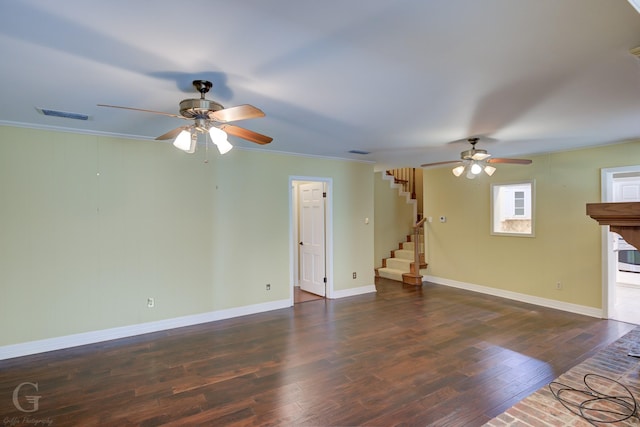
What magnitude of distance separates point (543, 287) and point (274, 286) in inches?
176

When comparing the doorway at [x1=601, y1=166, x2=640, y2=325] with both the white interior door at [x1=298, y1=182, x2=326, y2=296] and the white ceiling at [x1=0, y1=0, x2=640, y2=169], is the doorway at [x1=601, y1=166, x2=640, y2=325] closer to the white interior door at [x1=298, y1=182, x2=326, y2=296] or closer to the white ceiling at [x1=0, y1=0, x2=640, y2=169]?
the white ceiling at [x1=0, y1=0, x2=640, y2=169]

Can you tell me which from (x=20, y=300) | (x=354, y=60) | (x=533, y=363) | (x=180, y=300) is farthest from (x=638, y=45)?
(x=20, y=300)


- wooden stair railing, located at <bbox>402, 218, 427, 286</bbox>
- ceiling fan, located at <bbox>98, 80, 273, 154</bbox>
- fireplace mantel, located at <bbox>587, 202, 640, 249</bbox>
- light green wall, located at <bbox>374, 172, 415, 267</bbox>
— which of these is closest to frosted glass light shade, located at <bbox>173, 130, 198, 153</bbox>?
ceiling fan, located at <bbox>98, 80, 273, 154</bbox>

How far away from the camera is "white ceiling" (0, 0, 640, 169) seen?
5.35 ft

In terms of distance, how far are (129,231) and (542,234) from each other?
6260 millimetres

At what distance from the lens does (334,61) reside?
2168 mm

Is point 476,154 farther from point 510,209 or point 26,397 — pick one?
point 26,397

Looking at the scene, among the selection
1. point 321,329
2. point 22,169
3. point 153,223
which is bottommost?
point 321,329

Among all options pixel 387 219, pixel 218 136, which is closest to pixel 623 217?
pixel 218 136

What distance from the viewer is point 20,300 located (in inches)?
141

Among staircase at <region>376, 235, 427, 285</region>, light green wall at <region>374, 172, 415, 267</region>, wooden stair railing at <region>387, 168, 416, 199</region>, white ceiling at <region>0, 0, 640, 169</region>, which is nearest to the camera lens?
white ceiling at <region>0, 0, 640, 169</region>

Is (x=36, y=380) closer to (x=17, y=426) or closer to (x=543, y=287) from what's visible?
(x=17, y=426)

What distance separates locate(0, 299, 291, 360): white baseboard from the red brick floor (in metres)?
3.71

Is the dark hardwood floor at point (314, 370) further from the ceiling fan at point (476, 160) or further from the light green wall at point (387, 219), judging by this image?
the light green wall at point (387, 219)
